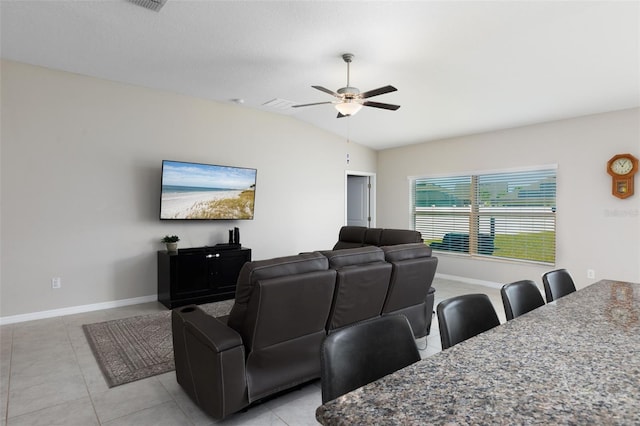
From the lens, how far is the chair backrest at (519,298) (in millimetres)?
1753

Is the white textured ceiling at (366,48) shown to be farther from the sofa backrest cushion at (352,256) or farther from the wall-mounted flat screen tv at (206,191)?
the sofa backrest cushion at (352,256)

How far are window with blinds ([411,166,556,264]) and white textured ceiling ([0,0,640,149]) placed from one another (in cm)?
112

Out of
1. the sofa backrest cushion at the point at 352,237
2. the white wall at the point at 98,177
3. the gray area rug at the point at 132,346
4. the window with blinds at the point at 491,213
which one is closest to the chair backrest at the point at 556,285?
the gray area rug at the point at 132,346

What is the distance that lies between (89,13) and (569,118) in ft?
19.0

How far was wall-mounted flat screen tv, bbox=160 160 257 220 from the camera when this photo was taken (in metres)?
4.80

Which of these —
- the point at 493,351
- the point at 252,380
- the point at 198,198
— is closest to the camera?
the point at 493,351

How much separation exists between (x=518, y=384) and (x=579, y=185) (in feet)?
17.1

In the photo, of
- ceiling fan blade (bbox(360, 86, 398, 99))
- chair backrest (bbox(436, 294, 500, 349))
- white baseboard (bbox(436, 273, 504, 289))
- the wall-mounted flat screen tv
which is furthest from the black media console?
chair backrest (bbox(436, 294, 500, 349))

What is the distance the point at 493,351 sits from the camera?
3.44ft

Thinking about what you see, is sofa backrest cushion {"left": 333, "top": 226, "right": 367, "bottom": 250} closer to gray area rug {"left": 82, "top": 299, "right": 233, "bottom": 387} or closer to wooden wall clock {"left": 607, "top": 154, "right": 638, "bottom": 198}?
gray area rug {"left": 82, "top": 299, "right": 233, "bottom": 387}

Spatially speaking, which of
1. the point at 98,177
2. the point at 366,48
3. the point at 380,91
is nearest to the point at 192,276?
the point at 98,177

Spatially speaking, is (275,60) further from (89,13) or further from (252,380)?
(252,380)

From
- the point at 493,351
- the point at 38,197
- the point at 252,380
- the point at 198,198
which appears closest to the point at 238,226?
the point at 198,198

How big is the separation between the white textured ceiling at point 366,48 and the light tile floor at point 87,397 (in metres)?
2.88
